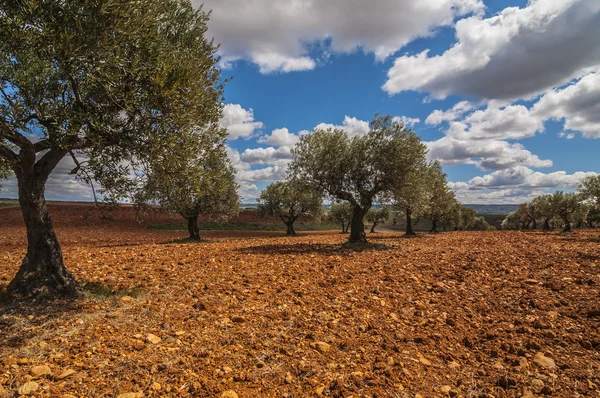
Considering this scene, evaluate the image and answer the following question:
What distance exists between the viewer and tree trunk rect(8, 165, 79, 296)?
8.81m

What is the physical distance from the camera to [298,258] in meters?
16.5

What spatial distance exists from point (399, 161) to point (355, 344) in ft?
55.9

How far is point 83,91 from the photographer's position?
9.62 metres

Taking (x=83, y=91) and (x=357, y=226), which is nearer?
(x=83, y=91)

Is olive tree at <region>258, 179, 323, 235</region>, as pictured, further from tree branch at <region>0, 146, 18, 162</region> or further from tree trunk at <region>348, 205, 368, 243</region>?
tree branch at <region>0, 146, 18, 162</region>

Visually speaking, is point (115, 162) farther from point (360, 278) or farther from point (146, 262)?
point (360, 278)

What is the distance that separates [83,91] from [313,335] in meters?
10.3

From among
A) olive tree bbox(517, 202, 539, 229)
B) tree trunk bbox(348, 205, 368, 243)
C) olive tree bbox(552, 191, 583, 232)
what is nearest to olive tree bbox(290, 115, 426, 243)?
tree trunk bbox(348, 205, 368, 243)

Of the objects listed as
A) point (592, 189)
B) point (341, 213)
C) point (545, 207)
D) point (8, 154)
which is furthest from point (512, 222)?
point (8, 154)

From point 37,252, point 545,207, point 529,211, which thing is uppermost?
point 545,207

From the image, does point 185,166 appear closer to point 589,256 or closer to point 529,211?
point 589,256

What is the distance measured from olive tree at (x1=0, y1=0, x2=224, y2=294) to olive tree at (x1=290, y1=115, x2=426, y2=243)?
13.7m

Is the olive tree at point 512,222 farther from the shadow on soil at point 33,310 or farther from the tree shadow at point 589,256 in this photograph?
the shadow on soil at point 33,310

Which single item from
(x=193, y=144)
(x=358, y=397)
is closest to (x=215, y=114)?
(x=193, y=144)
